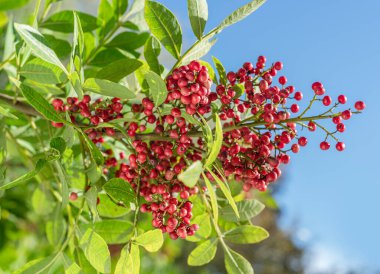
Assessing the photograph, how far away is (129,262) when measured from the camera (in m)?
0.79

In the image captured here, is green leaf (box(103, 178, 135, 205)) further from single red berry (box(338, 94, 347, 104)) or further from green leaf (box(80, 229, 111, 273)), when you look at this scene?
single red berry (box(338, 94, 347, 104))

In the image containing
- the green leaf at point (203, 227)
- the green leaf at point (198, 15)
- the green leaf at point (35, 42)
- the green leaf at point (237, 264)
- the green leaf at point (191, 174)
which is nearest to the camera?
the green leaf at point (191, 174)

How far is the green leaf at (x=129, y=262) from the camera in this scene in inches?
31.2

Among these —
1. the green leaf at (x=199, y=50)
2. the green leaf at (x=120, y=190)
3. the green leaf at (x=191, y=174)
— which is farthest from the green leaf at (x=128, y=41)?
the green leaf at (x=191, y=174)

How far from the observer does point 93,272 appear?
943 millimetres

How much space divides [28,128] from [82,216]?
0.28 m

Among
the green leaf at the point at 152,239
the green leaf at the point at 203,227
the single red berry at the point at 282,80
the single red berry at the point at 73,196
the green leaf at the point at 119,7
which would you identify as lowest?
the single red berry at the point at 73,196

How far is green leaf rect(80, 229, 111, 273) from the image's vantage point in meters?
0.81

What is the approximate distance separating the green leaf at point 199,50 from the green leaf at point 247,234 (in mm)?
342

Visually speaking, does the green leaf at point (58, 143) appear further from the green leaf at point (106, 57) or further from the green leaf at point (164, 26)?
the green leaf at point (106, 57)

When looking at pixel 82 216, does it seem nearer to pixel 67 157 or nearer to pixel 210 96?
pixel 67 157

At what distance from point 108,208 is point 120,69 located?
0.28m

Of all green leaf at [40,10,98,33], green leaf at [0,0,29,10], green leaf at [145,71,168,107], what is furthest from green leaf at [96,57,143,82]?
green leaf at [0,0,29,10]

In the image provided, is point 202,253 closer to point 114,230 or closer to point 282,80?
point 114,230
